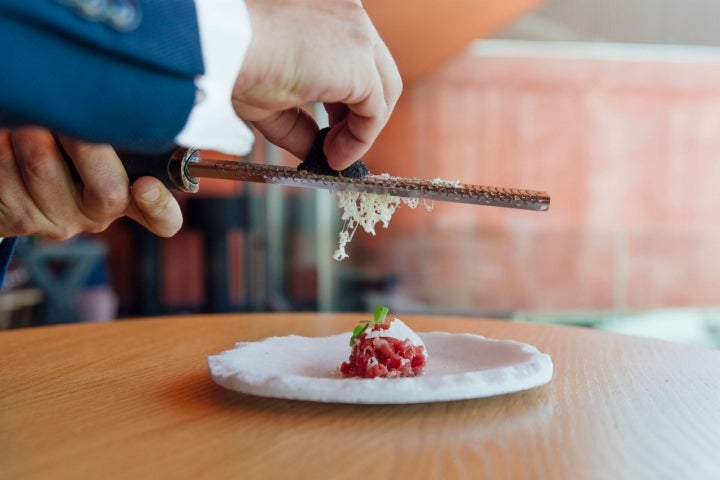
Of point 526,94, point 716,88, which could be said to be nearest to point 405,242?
point 526,94

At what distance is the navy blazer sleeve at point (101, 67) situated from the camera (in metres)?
0.73

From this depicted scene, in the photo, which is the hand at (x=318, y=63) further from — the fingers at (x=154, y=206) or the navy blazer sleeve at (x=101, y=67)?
the fingers at (x=154, y=206)

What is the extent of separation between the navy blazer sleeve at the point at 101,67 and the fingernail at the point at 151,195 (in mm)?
335

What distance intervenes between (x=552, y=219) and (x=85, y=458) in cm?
828

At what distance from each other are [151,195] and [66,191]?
153 millimetres

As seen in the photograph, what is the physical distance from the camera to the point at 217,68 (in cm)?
85

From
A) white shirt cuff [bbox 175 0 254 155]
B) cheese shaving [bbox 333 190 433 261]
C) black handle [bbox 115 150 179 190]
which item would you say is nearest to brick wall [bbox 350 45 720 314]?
cheese shaving [bbox 333 190 433 261]

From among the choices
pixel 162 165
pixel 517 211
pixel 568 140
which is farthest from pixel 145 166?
pixel 568 140

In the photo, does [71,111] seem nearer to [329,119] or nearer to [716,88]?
[329,119]

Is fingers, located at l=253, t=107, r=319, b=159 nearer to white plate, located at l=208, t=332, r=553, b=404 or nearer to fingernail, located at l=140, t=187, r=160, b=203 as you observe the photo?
fingernail, located at l=140, t=187, r=160, b=203

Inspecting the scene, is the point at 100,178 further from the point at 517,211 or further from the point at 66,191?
the point at 517,211

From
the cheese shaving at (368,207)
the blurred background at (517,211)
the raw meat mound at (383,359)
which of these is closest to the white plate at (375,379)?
the raw meat mound at (383,359)

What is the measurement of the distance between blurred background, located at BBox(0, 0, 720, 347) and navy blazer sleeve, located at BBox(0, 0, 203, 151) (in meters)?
5.11

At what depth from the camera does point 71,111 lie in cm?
78
